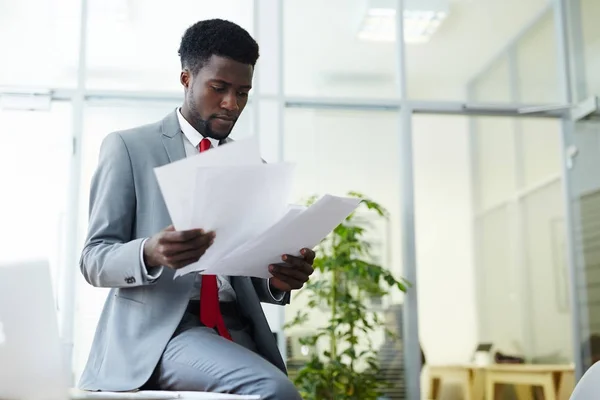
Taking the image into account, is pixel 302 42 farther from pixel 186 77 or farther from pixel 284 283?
pixel 284 283

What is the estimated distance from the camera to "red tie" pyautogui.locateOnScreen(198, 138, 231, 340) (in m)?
1.67

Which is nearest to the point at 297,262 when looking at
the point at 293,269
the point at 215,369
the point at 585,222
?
the point at 293,269

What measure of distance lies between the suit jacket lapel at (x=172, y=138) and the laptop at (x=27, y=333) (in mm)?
655

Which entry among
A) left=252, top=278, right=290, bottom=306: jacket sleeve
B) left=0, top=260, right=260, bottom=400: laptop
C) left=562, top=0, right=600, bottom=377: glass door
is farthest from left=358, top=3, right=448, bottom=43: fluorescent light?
left=0, top=260, right=260, bottom=400: laptop

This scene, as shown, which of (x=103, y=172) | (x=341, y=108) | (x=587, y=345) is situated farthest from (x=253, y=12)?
(x=103, y=172)

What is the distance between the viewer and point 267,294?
1839 millimetres

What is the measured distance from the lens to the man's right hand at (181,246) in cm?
141

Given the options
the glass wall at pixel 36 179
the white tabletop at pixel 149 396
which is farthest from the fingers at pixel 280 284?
the glass wall at pixel 36 179

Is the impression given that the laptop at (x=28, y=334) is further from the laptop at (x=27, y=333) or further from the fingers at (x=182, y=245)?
the fingers at (x=182, y=245)

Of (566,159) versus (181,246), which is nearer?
(181,246)

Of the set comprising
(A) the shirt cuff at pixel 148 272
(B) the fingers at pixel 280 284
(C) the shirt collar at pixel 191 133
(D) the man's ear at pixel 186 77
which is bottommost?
(B) the fingers at pixel 280 284

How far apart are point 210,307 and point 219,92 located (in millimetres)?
489

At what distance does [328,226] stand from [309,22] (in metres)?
3.61

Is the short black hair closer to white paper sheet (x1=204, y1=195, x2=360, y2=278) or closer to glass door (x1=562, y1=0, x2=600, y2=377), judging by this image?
white paper sheet (x1=204, y1=195, x2=360, y2=278)
